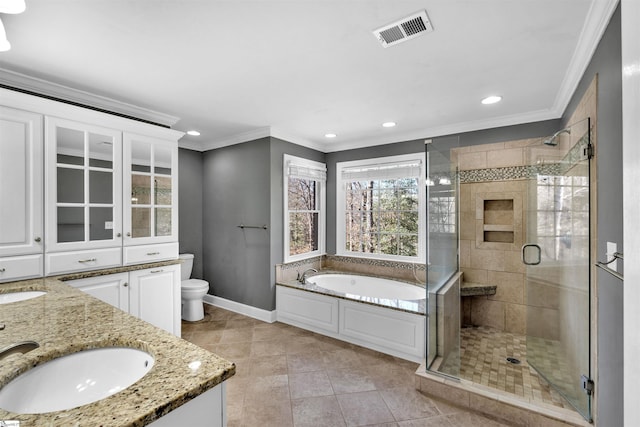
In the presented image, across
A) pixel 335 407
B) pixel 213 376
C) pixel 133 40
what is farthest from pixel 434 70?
pixel 335 407

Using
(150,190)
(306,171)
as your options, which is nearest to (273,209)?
(306,171)

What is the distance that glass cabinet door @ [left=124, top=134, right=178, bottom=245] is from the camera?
9.07ft

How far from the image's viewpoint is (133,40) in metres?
1.84

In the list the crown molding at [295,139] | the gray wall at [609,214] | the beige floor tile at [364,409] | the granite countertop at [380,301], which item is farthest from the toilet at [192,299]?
the gray wall at [609,214]

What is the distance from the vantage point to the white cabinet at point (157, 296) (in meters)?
2.73

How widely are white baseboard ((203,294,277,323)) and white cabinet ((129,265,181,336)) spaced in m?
1.07

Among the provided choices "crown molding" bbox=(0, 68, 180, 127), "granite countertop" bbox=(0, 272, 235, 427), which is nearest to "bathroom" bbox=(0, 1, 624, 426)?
"crown molding" bbox=(0, 68, 180, 127)

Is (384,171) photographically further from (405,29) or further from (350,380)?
(350,380)

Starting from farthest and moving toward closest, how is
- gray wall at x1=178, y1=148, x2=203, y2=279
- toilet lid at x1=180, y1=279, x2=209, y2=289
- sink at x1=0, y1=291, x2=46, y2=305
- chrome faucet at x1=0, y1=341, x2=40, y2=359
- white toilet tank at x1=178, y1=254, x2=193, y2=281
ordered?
gray wall at x1=178, y1=148, x2=203, y2=279, white toilet tank at x1=178, y1=254, x2=193, y2=281, toilet lid at x1=180, y1=279, x2=209, y2=289, sink at x1=0, y1=291, x2=46, y2=305, chrome faucet at x1=0, y1=341, x2=40, y2=359

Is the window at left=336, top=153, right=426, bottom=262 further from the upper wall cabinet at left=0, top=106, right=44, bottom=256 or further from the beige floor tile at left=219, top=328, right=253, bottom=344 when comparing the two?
the upper wall cabinet at left=0, top=106, right=44, bottom=256

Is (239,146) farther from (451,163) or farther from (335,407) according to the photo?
(335,407)

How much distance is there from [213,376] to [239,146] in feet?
11.8

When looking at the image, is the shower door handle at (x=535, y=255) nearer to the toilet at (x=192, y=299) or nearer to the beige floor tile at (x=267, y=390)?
the beige floor tile at (x=267, y=390)

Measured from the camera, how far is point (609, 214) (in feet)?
5.00
